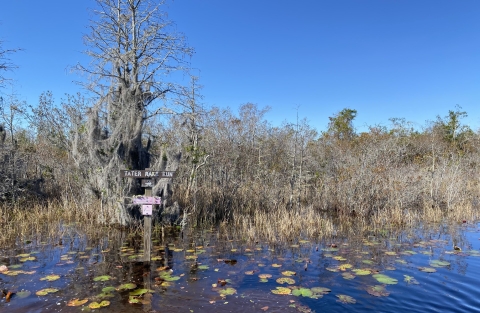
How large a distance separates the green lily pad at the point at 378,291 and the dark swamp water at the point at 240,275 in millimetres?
26

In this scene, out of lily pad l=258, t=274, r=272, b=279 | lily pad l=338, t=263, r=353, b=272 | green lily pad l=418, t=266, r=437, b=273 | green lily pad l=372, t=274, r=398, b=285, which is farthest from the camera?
lily pad l=338, t=263, r=353, b=272

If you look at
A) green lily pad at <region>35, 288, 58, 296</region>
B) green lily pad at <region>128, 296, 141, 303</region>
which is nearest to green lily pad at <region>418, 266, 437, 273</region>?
green lily pad at <region>128, 296, 141, 303</region>

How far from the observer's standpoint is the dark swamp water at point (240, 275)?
434 cm

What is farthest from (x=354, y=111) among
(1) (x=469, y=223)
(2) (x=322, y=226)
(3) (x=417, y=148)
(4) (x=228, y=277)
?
(4) (x=228, y=277)

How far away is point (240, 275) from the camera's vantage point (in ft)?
17.9

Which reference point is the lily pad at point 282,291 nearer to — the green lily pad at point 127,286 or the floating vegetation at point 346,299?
the floating vegetation at point 346,299

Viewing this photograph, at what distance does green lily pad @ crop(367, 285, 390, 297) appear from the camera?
4.65 meters

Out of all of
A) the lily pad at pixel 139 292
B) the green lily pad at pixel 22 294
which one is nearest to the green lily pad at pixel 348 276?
the lily pad at pixel 139 292

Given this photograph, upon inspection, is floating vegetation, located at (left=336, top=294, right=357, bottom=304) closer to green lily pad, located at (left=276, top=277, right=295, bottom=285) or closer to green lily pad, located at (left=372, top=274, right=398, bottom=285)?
green lily pad, located at (left=276, top=277, right=295, bottom=285)

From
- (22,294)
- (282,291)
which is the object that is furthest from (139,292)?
(282,291)

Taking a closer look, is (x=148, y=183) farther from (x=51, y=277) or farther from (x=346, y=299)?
(x=346, y=299)

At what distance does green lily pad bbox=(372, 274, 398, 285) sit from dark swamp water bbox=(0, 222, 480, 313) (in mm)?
15

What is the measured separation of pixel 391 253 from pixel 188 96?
6.24m

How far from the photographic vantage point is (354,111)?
94.5ft
